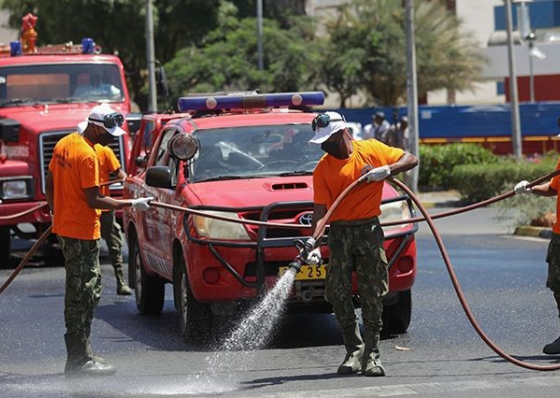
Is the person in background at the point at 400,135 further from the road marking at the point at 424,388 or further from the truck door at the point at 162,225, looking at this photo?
the road marking at the point at 424,388

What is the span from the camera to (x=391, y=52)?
5269cm

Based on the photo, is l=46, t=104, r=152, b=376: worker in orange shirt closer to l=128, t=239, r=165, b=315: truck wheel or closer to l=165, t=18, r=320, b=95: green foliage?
l=128, t=239, r=165, b=315: truck wheel

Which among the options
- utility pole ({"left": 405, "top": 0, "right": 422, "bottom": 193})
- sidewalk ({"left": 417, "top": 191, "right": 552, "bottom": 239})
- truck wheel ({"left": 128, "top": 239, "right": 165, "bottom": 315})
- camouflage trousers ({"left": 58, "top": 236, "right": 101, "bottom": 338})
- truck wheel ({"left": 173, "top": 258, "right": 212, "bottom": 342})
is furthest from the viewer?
utility pole ({"left": 405, "top": 0, "right": 422, "bottom": 193})

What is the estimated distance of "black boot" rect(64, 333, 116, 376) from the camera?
10.3 m

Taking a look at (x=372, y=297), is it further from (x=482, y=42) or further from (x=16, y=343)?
(x=482, y=42)

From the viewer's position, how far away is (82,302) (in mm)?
10312

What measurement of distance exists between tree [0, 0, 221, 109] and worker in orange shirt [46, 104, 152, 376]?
3702 centimetres

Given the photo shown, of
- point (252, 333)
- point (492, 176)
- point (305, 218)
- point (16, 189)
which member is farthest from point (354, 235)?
point (492, 176)

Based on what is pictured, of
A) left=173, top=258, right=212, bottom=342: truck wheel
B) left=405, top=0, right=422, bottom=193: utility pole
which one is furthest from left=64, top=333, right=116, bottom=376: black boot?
left=405, top=0, right=422, bottom=193: utility pole

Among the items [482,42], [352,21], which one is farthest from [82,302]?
[482,42]

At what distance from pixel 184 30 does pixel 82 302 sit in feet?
130

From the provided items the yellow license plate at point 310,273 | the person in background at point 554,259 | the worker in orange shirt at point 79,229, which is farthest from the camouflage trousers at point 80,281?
the person in background at point 554,259

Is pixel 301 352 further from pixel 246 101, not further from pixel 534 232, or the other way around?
pixel 534 232

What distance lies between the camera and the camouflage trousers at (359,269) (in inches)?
385
